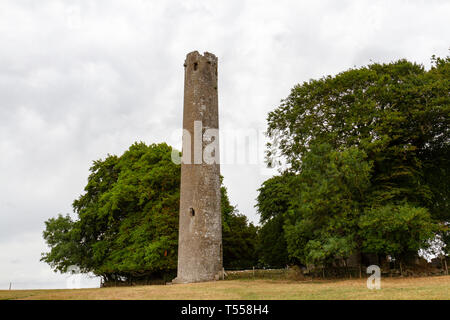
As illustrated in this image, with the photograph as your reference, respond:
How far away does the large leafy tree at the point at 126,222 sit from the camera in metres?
26.6

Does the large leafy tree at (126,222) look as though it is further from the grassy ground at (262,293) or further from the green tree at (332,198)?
the grassy ground at (262,293)

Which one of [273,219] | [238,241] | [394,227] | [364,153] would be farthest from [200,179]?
[238,241]

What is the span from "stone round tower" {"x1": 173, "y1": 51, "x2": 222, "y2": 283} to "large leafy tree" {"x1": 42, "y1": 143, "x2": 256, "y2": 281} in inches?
207

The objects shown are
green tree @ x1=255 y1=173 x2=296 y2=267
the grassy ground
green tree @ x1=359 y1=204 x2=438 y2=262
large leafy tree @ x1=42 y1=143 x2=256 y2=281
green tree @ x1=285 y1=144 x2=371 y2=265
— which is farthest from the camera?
green tree @ x1=255 y1=173 x2=296 y2=267

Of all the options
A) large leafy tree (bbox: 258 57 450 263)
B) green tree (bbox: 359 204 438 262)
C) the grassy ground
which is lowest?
the grassy ground

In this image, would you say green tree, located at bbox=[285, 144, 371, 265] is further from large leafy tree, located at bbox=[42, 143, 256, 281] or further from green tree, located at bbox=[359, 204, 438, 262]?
large leafy tree, located at bbox=[42, 143, 256, 281]

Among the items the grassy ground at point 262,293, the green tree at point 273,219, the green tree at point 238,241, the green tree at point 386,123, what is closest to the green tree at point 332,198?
the green tree at point 386,123

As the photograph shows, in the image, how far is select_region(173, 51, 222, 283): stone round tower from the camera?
2109cm

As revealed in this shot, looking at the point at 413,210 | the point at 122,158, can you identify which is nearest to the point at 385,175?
the point at 413,210

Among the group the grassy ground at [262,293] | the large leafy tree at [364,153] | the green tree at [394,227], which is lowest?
the grassy ground at [262,293]

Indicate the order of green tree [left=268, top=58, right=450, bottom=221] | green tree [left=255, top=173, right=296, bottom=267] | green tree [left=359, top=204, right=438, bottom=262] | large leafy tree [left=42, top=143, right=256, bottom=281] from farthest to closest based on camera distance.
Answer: green tree [left=255, top=173, right=296, bottom=267] → large leafy tree [left=42, top=143, right=256, bottom=281] → green tree [left=268, top=58, right=450, bottom=221] → green tree [left=359, top=204, right=438, bottom=262]

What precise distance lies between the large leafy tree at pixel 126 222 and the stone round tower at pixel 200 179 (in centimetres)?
527

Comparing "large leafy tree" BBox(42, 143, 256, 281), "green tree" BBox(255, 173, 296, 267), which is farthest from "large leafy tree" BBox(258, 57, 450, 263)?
"large leafy tree" BBox(42, 143, 256, 281)

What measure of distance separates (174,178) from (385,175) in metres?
15.4
